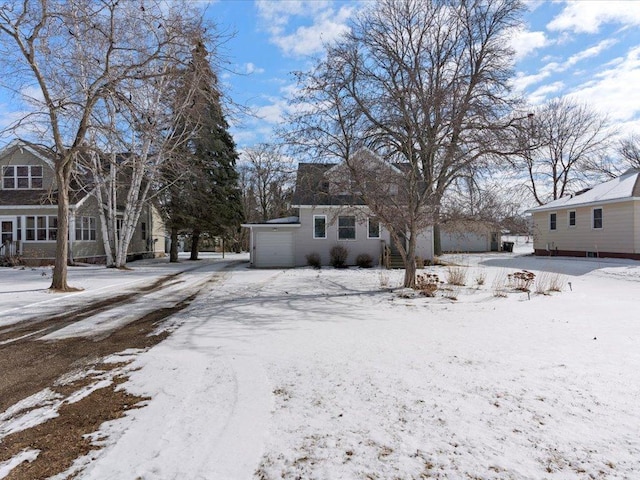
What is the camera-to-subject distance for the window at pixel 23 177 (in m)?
23.6

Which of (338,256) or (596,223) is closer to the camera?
(338,256)

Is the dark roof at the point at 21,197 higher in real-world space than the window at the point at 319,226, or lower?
higher

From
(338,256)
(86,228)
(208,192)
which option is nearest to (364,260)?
(338,256)

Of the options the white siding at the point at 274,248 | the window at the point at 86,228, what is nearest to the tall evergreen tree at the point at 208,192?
the window at the point at 86,228

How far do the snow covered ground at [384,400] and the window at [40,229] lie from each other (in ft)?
57.9

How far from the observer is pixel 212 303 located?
954 centimetres

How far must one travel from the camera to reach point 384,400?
3719 mm

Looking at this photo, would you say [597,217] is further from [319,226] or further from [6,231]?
[6,231]

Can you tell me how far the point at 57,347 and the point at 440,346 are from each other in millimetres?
5544

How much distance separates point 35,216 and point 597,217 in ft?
103

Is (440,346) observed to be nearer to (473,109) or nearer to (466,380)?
(466,380)

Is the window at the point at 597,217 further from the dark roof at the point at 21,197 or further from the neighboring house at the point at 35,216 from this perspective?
the dark roof at the point at 21,197

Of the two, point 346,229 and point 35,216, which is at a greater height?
point 35,216

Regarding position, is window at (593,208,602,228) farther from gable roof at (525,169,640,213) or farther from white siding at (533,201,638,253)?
gable roof at (525,169,640,213)
